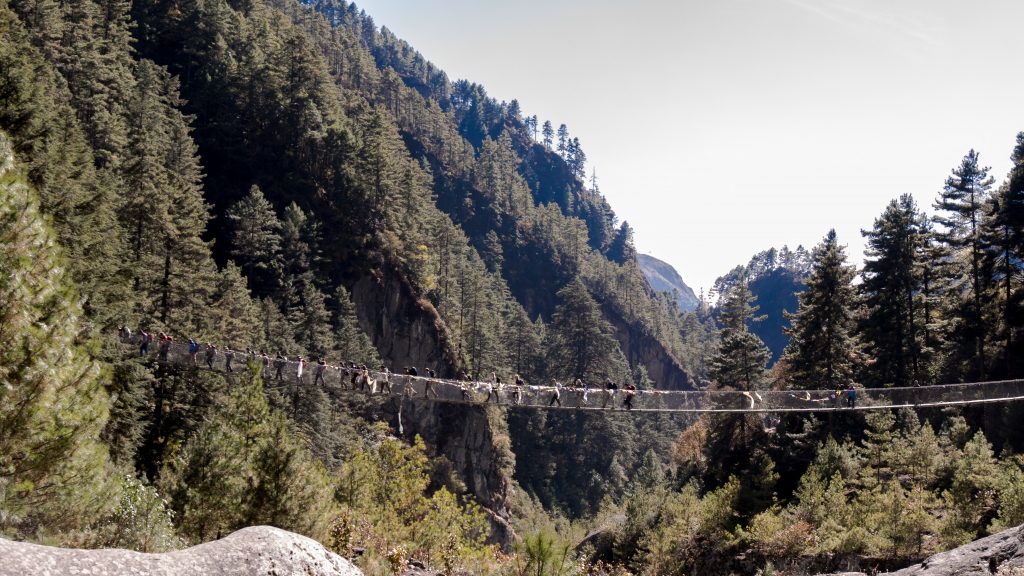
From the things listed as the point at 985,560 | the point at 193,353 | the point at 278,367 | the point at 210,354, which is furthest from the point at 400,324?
the point at 985,560

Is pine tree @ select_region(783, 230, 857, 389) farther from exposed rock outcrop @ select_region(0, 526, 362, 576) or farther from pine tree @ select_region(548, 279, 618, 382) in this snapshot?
pine tree @ select_region(548, 279, 618, 382)

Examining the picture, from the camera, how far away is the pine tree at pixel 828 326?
3288 centimetres

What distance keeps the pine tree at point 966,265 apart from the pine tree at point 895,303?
1595 millimetres

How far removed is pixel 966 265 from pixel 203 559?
4047cm

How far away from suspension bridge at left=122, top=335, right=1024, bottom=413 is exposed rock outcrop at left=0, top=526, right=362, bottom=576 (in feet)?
44.5

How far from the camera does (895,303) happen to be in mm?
35531

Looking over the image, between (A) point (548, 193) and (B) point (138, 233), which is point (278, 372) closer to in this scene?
(B) point (138, 233)

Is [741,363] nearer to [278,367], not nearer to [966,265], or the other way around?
[966,265]

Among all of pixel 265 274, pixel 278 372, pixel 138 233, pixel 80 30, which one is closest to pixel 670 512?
pixel 278 372

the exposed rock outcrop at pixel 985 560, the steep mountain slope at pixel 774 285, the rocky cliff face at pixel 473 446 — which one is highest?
the steep mountain slope at pixel 774 285

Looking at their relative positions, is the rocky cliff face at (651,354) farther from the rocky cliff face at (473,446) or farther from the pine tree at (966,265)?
the pine tree at (966,265)

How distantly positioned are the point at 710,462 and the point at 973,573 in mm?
25453

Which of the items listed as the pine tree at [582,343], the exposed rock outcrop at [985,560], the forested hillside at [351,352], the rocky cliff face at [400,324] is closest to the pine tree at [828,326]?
the forested hillside at [351,352]

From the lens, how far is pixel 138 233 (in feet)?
103
